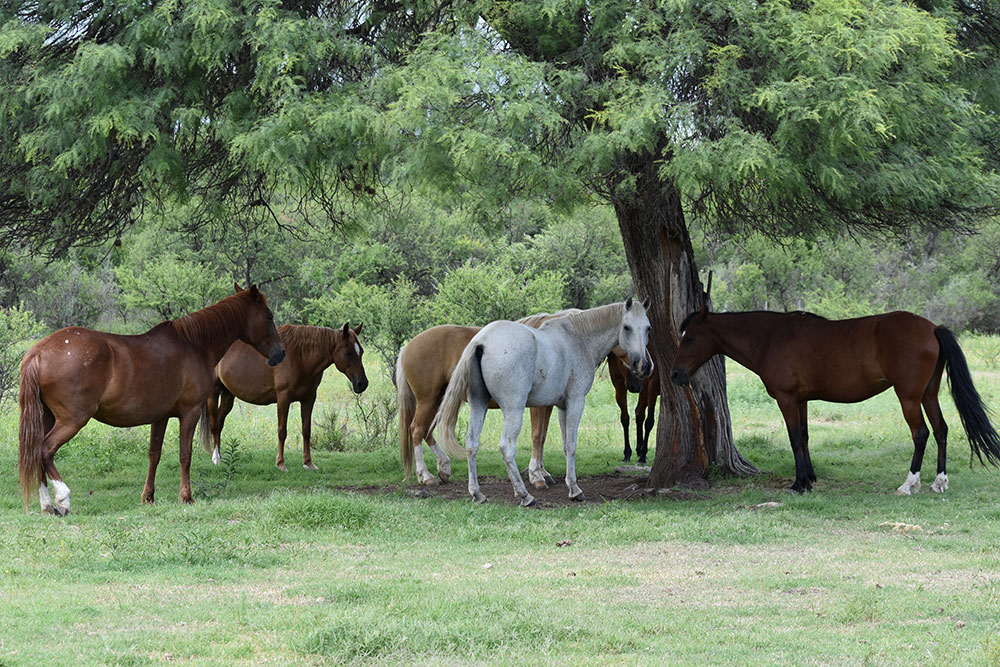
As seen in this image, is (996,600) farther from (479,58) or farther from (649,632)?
(479,58)

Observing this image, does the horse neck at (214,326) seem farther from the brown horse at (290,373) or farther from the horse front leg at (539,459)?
the horse front leg at (539,459)

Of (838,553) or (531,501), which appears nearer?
(838,553)

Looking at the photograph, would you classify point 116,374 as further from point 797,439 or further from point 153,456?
point 797,439

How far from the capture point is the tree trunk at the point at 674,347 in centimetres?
1095

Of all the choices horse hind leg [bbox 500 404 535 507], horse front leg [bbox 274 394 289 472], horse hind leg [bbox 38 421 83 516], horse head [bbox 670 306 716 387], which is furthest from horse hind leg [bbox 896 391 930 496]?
horse hind leg [bbox 38 421 83 516]

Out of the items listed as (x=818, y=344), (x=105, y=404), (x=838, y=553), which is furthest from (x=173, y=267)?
(x=838, y=553)

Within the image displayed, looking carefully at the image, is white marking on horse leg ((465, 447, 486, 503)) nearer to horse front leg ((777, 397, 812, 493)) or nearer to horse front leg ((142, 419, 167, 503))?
horse front leg ((142, 419, 167, 503))

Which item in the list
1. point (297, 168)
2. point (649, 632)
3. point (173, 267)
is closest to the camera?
point (649, 632)

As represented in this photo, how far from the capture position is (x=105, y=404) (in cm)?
898

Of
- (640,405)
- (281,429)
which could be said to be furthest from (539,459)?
(281,429)

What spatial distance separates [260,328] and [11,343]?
41.0 feet

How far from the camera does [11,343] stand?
66.6ft

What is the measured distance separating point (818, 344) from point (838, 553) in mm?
3402

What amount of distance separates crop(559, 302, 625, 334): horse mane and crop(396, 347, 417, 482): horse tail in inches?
78.7
